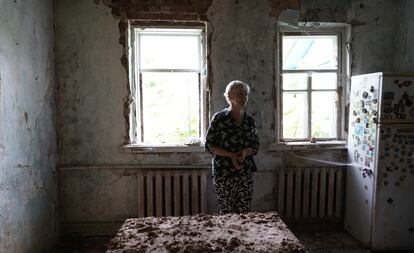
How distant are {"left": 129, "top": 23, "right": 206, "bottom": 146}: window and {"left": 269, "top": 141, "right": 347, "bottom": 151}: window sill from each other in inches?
33.9

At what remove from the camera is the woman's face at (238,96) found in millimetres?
2816

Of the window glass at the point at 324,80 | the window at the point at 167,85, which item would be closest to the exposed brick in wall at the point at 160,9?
the window at the point at 167,85

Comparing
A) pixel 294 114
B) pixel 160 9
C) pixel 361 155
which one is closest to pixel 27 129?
pixel 160 9

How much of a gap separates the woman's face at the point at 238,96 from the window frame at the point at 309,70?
3.16 feet

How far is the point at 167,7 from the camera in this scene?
11.5 ft

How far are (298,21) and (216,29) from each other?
0.91 meters

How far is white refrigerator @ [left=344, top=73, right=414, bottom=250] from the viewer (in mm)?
3053

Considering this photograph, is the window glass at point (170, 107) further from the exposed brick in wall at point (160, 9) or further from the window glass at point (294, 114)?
the window glass at point (294, 114)

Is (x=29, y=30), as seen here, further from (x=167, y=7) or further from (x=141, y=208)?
(x=141, y=208)

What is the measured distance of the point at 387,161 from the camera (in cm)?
310

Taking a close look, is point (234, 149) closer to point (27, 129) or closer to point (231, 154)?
point (231, 154)

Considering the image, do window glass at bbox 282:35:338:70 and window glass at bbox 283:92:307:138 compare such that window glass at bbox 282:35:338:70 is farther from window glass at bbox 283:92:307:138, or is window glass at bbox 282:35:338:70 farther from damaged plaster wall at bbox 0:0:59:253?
damaged plaster wall at bbox 0:0:59:253

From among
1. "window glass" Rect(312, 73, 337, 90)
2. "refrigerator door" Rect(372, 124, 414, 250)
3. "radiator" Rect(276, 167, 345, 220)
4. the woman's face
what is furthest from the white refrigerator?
the woman's face

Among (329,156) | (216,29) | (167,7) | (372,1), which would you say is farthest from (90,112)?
(372,1)
